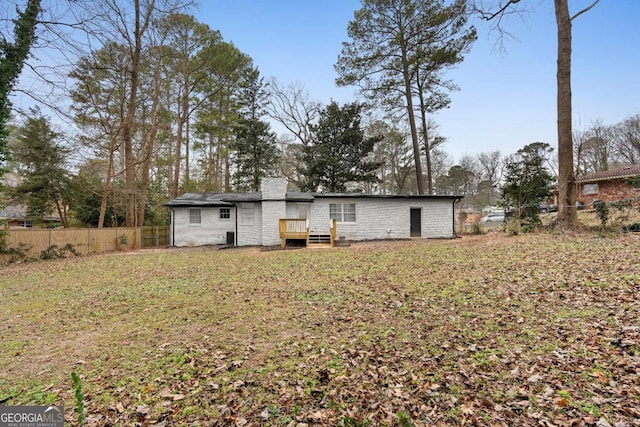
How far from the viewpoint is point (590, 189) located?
810 inches

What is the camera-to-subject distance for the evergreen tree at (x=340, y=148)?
22391 mm

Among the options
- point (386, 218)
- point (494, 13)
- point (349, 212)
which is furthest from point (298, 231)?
point (494, 13)

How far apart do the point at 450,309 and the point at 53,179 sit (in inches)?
1011

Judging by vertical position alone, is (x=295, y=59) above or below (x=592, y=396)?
above

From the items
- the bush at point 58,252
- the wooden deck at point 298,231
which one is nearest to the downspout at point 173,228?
the bush at point 58,252

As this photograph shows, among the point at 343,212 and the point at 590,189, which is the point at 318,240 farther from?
the point at 590,189

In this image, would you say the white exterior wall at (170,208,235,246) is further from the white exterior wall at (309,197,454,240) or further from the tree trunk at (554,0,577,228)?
the tree trunk at (554,0,577,228)

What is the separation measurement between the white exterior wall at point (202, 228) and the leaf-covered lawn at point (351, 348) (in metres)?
8.89

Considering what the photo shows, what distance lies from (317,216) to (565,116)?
10710 millimetres

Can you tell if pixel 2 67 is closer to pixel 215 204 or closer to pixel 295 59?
pixel 215 204

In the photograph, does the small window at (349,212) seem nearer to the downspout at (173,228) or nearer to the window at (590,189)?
the downspout at (173,228)

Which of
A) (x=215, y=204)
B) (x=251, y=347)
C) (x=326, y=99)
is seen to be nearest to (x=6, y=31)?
(x=251, y=347)

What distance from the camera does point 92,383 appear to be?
2.86m

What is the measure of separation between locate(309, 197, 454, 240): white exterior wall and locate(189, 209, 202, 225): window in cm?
622
